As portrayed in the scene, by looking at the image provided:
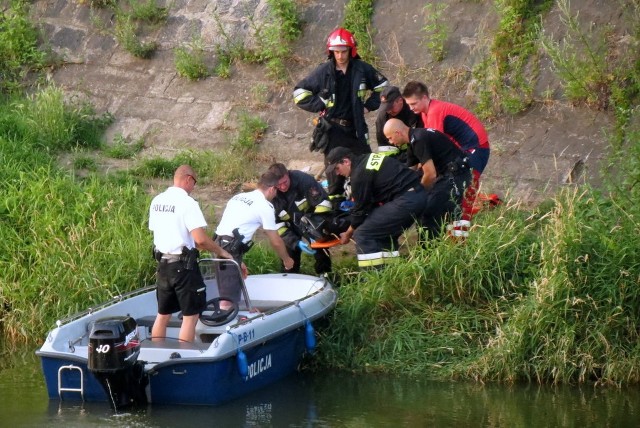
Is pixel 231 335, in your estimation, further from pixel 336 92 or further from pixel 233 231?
pixel 336 92

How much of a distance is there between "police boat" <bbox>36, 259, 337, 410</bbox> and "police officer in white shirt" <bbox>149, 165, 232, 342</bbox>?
31 cm

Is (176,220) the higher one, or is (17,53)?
(17,53)

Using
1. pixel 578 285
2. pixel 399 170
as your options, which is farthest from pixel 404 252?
pixel 578 285

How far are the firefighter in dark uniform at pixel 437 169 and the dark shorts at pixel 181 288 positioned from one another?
2373 millimetres

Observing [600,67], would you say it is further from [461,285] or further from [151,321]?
[151,321]

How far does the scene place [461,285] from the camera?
10.5 metres

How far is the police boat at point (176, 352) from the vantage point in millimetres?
9055

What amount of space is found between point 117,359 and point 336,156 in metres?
3.32

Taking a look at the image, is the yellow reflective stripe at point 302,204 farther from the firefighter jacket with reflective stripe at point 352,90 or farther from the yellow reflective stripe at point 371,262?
the firefighter jacket with reflective stripe at point 352,90

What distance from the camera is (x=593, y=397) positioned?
957 centimetres

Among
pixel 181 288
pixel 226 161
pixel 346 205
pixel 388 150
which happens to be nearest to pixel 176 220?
pixel 181 288

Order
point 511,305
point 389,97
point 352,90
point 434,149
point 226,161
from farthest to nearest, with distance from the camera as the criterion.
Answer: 1. point 226,161
2. point 352,90
3. point 389,97
4. point 434,149
5. point 511,305

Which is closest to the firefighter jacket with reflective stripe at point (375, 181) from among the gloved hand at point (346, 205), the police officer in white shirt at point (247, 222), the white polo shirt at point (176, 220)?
the gloved hand at point (346, 205)

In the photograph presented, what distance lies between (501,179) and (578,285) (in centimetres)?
331
